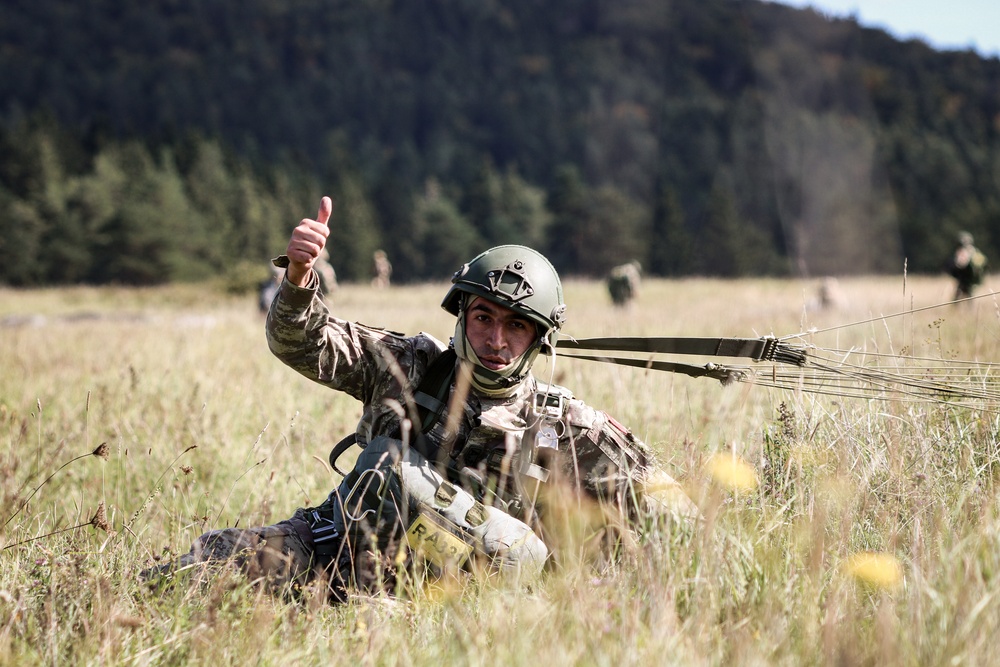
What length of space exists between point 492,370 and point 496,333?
155 mm

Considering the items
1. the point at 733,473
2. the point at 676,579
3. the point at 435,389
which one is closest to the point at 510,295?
the point at 435,389

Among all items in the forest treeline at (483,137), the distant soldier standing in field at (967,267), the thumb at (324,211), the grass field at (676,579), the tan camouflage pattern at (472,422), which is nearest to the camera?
the grass field at (676,579)

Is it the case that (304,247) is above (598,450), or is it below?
above

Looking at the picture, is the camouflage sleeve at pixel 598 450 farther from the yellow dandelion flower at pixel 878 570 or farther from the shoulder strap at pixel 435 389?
the yellow dandelion flower at pixel 878 570

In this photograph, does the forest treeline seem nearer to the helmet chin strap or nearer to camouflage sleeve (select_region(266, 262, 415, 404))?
camouflage sleeve (select_region(266, 262, 415, 404))

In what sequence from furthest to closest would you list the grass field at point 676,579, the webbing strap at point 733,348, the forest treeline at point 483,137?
the forest treeline at point 483,137 < the webbing strap at point 733,348 < the grass field at point 676,579

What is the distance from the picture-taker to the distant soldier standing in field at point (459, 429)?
321 centimetres

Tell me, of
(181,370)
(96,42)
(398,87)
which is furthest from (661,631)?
(96,42)

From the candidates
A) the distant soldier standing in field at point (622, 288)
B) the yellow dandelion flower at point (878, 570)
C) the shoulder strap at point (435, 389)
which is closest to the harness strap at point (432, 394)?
the shoulder strap at point (435, 389)

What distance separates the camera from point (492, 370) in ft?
11.5

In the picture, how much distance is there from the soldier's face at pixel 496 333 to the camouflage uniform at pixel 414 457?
22 centimetres

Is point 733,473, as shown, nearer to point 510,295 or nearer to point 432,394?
point 510,295

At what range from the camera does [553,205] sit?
68188 mm

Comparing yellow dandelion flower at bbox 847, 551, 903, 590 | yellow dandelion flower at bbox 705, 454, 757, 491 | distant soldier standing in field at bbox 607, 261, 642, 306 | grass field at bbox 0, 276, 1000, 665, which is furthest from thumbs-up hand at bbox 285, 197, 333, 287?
distant soldier standing in field at bbox 607, 261, 642, 306
